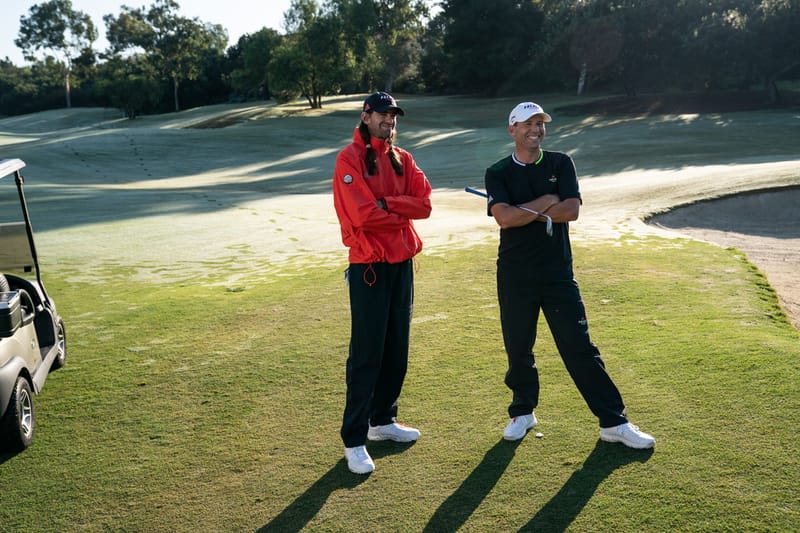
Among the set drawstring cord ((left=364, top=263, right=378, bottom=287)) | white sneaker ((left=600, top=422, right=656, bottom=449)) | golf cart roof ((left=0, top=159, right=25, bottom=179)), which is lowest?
white sneaker ((left=600, top=422, right=656, bottom=449))

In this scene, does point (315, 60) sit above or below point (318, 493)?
above

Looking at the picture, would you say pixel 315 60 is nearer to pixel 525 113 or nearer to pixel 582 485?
pixel 525 113

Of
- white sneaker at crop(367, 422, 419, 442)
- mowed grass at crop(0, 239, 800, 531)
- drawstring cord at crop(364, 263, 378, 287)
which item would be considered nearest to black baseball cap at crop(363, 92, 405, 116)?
drawstring cord at crop(364, 263, 378, 287)

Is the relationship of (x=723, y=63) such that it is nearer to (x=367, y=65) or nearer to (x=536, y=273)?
(x=367, y=65)

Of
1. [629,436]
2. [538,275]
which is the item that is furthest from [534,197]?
[629,436]

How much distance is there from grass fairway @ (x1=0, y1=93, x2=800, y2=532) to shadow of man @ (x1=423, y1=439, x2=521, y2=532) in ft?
0.05

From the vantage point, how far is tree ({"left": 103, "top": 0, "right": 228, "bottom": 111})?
81812mm

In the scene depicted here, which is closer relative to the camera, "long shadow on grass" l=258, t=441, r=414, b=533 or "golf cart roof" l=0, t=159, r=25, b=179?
"long shadow on grass" l=258, t=441, r=414, b=533

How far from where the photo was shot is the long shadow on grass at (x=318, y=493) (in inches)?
152

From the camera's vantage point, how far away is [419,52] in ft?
260

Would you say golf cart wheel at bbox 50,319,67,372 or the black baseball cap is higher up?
the black baseball cap

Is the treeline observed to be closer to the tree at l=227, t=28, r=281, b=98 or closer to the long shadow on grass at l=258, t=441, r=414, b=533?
the tree at l=227, t=28, r=281, b=98

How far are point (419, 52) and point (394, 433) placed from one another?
78527 mm

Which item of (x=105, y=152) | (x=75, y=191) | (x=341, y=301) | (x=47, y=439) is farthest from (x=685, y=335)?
(x=105, y=152)
